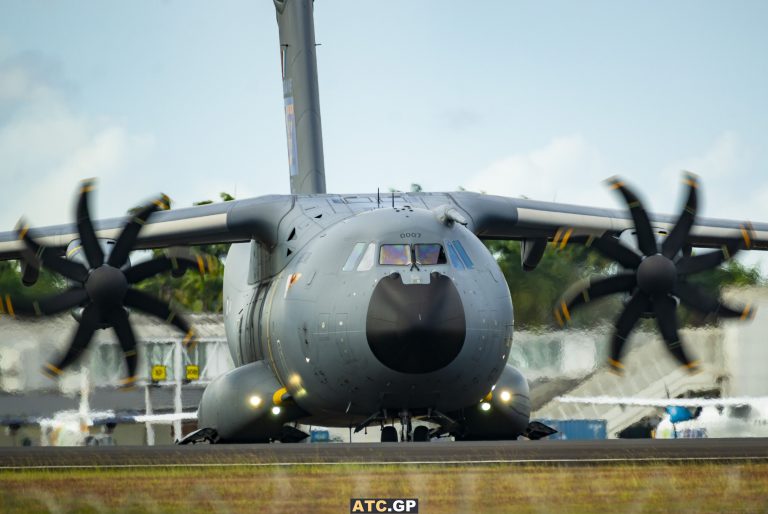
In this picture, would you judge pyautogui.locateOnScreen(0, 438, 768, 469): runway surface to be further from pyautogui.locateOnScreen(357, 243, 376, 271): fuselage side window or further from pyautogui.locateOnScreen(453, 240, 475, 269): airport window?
pyautogui.locateOnScreen(453, 240, 475, 269): airport window

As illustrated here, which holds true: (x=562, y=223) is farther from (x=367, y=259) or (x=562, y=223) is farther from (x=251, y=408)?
(x=251, y=408)

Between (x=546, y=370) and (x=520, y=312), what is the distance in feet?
3.60

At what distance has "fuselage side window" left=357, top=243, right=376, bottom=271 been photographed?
1313 cm

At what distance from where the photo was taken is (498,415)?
49.4 ft

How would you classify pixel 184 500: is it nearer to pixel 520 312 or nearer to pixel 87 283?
pixel 87 283

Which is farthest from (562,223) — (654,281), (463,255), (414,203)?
(463,255)

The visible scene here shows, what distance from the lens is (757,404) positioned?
19844 mm

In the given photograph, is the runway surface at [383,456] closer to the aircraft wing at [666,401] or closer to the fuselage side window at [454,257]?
the fuselage side window at [454,257]

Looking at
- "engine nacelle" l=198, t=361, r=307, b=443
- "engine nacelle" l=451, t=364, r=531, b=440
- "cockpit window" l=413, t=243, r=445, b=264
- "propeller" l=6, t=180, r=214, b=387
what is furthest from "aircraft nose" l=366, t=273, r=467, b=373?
"propeller" l=6, t=180, r=214, b=387

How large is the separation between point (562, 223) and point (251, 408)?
209 inches

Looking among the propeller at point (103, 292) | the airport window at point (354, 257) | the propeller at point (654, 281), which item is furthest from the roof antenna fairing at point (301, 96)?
the airport window at point (354, 257)

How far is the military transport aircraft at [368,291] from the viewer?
12680 millimetres

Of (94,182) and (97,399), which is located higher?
(94,182)

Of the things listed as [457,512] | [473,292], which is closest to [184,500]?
[457,512]
